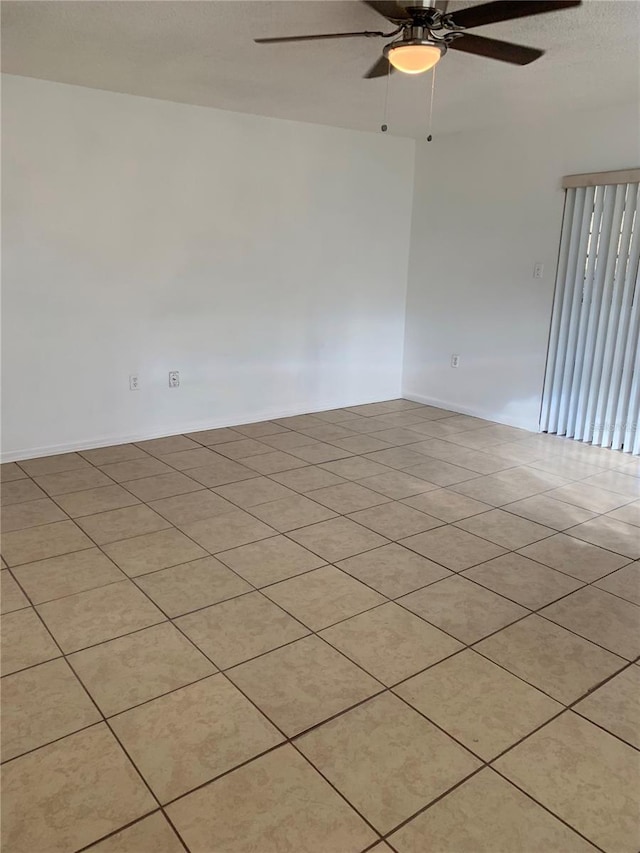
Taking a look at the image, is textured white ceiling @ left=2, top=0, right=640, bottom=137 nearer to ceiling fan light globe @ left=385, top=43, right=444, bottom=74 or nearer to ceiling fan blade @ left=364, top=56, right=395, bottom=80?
ceiling fan blade @ left=364, top=56, right=395, bottom=80

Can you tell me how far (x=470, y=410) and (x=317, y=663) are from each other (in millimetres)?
3668

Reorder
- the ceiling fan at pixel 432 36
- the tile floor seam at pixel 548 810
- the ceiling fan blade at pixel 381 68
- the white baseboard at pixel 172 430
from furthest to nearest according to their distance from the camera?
the white baseboard at pixel 172 430, the ceiling fan blade at pixel 381 68, the ceiling fan at pixel 432 36, the tile floor seam at pixel 548 810

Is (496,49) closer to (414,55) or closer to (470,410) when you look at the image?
(414,55)

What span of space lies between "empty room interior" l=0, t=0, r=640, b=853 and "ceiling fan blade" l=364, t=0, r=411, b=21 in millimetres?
15

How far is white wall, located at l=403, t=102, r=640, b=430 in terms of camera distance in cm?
442

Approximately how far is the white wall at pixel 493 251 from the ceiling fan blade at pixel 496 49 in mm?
1938

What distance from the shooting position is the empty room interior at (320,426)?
167 cm

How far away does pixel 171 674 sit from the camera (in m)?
2.01

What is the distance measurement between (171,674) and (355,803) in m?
0.73

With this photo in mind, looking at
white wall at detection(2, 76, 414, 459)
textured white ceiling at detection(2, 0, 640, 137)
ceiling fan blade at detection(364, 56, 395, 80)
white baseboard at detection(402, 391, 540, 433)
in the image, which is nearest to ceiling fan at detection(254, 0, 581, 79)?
textured white ceiling at detection(2, 0, 640, 137)

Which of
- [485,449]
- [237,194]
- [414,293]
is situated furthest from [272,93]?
[485,449]

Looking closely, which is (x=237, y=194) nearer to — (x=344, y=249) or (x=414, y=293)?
(x=344, y=249)

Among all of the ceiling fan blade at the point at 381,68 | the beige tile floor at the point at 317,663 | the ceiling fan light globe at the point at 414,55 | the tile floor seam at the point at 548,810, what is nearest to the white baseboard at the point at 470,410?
the beige tile floor at the point at 317,663

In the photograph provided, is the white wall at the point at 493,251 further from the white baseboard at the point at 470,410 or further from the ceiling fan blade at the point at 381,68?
the ceiling fan blade at the point at 381,68
